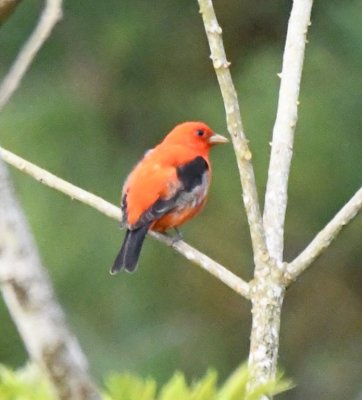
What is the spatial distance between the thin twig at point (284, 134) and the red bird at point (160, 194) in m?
1.05

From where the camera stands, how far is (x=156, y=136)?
6.56 metres

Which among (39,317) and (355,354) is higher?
(39,317)

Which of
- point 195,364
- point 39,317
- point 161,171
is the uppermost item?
point 161,171

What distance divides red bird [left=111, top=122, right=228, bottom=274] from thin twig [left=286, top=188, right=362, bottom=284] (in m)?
1.38

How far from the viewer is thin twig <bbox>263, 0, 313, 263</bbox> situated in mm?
2506

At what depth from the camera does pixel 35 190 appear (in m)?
6.21

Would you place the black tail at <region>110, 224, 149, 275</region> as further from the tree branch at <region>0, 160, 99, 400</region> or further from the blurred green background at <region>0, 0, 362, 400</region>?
the tree branch at <region>0, 160, 99, 400</region>

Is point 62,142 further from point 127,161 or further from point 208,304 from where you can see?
point 208,304

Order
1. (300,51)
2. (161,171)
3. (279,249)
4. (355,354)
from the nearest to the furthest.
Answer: (279,249) → (300,51) → (161,171) → (355,354)

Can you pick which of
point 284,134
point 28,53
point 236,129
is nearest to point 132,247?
point 284,134

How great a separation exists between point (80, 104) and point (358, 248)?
1.75 m

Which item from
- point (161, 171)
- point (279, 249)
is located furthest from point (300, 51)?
point (161, 171)

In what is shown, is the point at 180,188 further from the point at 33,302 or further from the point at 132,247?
the point at 33,302

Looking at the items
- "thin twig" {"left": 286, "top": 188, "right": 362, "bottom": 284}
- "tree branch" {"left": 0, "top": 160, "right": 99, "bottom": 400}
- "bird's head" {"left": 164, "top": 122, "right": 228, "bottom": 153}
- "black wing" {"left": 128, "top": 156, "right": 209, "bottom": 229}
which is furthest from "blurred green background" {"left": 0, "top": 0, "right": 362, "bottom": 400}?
"tree branch" {"left": 0, "top": 160, "right": 99, "bottom": 400}
